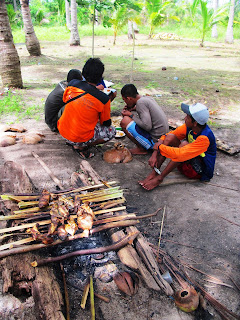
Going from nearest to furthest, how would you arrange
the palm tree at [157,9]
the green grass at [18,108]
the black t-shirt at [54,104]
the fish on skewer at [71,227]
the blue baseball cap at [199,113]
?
the fish on skewer at [71,227] → the blue baseball cap at [199,113] → the black t-shirt at [54,104] → the green grass at [18,108] → the palm tree at [157,9]

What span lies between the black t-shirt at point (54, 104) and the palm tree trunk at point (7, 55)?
2.66 m

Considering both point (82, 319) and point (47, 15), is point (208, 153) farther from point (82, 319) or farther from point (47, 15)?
point (47, 15)

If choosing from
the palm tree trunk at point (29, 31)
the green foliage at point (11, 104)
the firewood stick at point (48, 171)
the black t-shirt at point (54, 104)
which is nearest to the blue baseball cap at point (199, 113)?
the firewood stick at point (48, 171)

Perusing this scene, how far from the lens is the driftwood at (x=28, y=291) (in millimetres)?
1690

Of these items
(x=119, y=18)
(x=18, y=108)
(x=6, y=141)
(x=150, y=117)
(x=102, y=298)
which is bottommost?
(x=102, y=298)

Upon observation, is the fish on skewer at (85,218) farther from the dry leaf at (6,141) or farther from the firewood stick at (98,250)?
the dry leaf at (6,141)

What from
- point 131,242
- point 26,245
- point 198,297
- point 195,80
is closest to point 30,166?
point 26,245

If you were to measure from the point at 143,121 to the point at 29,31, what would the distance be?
852cm

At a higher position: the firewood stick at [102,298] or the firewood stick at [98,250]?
the firewood stick at [98,250]

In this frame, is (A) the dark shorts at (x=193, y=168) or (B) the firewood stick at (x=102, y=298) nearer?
(B) the firewood stick at (x=102, y=298)

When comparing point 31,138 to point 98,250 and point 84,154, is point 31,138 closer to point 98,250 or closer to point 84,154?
point 84,154

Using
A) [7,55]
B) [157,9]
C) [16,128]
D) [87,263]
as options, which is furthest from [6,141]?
[157,9]

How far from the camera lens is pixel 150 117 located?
384 centimetres

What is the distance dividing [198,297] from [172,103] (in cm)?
498
